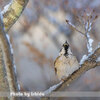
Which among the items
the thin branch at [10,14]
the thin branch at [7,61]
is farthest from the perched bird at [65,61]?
the thin branch at [7,61]

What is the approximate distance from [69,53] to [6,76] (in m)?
1.12

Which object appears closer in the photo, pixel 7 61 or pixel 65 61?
A: pixel 7 61

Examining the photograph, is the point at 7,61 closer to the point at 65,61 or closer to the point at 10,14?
the point at 10,14

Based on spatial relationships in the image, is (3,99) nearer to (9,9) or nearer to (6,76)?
(6,76)

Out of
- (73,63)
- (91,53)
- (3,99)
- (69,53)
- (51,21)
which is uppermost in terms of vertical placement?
(51,21)

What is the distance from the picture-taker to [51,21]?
517cm

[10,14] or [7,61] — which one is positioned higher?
[10,14]

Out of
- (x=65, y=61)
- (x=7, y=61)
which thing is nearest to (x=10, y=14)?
(x=7, y=61)

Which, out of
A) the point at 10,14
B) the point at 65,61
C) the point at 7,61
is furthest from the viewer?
the point at 65,61

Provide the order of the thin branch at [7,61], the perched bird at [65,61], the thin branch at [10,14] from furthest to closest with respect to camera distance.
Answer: the perched bird at [65,61], the thin branch at [10,14], the thin branch at [7,61]

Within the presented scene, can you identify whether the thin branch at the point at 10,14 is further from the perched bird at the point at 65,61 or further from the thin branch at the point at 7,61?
the perched bird at the point at 65,61

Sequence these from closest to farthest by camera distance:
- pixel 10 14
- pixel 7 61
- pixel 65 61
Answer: pixel 7 61 → pixel 10 14 → pixel 65 61

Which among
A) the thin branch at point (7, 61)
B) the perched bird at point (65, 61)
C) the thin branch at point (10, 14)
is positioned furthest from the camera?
the perched bird at point (65, 61)

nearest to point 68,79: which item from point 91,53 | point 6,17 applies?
point 91,53
